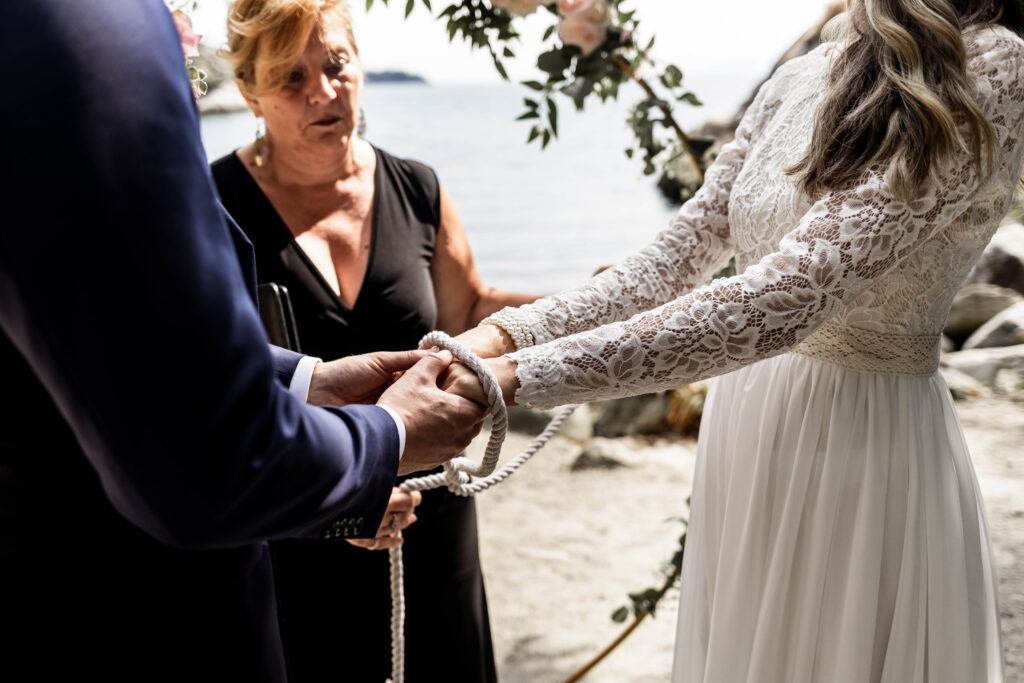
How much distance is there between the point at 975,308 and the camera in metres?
7.30

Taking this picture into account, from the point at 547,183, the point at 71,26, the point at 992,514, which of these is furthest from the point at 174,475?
the point at 547,183

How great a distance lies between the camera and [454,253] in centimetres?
264

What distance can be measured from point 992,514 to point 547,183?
69.1 feet

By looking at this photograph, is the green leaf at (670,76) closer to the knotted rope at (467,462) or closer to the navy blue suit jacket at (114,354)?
the knotted rope at (467,462)

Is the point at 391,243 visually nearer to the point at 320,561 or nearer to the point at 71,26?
the point at 320,561

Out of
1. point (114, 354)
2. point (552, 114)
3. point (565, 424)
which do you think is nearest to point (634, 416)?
point (565, 424)

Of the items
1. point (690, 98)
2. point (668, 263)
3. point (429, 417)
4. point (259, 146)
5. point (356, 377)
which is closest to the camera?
point (429, 417)

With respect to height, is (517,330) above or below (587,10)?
below

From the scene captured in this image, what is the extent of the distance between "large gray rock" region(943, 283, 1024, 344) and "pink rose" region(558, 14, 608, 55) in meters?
5.73

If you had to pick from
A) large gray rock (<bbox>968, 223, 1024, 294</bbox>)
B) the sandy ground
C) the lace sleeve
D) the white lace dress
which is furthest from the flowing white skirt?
large gray rock (<bbox>968, 223, 1024, 294</bbox>)

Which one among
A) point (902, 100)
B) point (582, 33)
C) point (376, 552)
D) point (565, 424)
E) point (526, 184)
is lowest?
point (526, 184)

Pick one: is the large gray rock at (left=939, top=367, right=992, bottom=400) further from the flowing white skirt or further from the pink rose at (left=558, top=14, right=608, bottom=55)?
the flowing white skirt

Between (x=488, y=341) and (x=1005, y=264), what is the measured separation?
23.9ft

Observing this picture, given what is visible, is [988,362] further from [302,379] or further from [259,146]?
[302,379]
